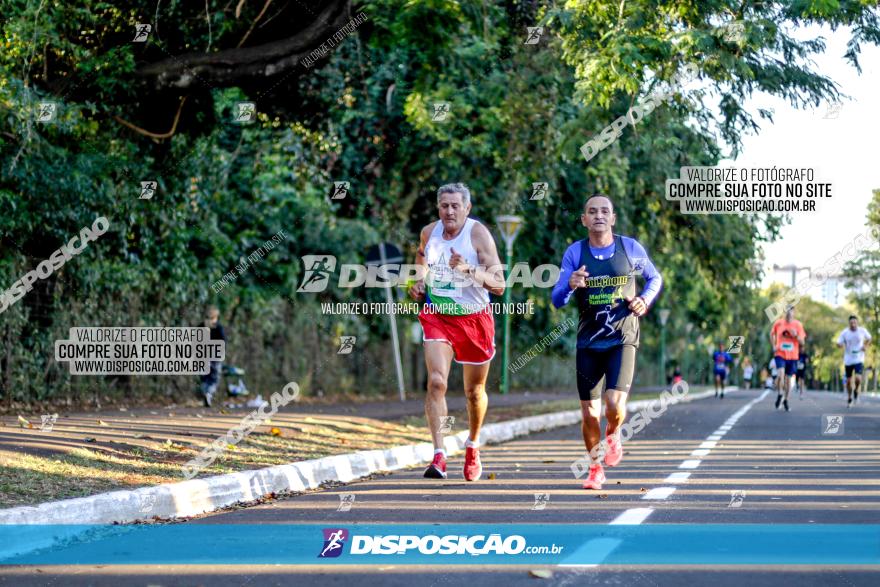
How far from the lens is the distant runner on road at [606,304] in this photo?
9.38 meters

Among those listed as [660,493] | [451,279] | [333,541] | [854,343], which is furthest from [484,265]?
[854,343]

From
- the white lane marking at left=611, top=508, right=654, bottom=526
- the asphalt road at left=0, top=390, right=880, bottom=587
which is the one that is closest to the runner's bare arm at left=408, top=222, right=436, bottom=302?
the asphalt road at left=0, top=390, right=880, bottom=587

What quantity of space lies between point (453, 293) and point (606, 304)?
50.0 inches

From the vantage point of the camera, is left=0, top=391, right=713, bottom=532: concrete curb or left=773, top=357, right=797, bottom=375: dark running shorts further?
left=773, top=357, right=797, bottom=375: dark running shorts

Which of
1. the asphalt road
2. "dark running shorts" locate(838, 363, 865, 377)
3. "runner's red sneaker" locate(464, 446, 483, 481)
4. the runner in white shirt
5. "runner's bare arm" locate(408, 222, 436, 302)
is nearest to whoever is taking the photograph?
the asphalt road

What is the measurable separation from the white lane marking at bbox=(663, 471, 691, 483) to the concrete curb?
2821 mm

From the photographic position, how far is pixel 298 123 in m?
21.4

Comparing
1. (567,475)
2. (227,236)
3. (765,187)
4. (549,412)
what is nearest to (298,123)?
(227,236)

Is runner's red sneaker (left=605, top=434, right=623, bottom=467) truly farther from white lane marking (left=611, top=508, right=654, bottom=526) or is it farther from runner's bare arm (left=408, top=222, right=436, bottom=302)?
runner's bare arm (left=408, top=222, right=436, bottom=302)

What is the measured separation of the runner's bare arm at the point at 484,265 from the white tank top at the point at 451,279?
0.05m

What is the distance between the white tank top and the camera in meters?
9.99

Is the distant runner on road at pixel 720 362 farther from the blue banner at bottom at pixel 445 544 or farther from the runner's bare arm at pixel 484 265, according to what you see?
the blue banner at bottom at pixel 445 544

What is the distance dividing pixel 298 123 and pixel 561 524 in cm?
1481

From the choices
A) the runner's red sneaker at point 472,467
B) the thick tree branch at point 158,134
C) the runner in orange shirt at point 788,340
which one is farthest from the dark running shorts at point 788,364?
the runner's red sneaker at point 472,467
